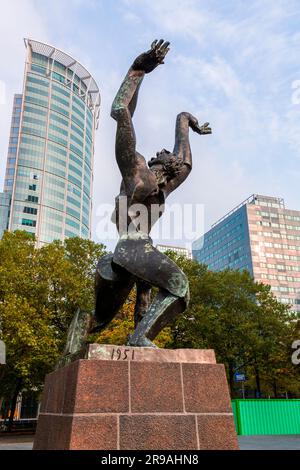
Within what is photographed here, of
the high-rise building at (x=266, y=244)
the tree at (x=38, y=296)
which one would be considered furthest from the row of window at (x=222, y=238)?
the tree at (x=38, y=296)

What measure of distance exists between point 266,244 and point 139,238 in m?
93.8

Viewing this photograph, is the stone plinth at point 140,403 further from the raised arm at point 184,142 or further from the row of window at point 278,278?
the row of window at point 278,278

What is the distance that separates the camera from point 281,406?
1827cm

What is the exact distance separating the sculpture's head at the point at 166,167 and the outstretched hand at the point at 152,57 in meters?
1.10

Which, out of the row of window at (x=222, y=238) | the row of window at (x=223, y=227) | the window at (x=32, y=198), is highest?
the row of window at (x=223, y=227)

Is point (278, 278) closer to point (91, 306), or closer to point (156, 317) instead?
point (91, 306)

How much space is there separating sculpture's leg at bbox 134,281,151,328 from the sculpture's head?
127cm

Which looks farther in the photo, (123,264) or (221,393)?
(123,264)

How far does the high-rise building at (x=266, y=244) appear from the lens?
302 feet

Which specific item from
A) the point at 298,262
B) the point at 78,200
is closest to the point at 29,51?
the point at 78,200

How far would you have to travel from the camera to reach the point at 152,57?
491cm

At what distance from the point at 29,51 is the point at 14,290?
8516 centimetres

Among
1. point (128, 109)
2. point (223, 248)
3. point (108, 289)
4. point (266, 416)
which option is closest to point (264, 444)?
point (266, 416)

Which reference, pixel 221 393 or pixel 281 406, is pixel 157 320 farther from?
pixel 281 406
